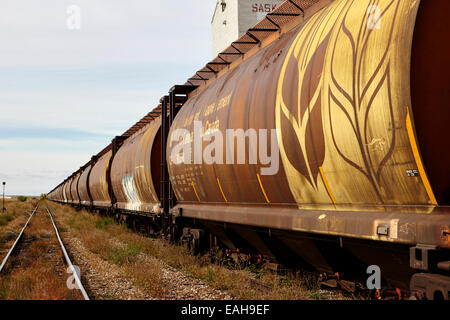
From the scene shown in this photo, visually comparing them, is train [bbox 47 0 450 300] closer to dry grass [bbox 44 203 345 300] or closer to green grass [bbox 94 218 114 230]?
dry grass [bbox 44 203 345 300]

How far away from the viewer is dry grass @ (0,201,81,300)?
7.57 metres

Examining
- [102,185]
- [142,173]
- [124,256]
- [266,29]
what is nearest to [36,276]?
[124,256]

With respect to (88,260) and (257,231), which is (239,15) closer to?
(88,260)

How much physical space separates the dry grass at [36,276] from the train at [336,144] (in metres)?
3.06

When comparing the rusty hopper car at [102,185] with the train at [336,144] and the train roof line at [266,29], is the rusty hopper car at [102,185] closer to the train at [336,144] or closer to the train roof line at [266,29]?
the train roof line at [266,29]

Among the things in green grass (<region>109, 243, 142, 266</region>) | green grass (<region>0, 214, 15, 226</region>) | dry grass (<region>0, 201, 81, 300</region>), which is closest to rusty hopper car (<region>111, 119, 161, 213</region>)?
green grass (<region>109, 243, 142, 266</region>)

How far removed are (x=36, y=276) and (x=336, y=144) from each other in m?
7.43

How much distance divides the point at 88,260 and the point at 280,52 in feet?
28.4

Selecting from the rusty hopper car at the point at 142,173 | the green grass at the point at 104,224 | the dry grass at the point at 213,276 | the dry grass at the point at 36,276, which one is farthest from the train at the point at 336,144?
the green grass at the point at 104,224

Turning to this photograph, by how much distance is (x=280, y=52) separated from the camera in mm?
6449

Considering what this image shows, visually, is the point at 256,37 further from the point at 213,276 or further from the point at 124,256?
the point at 124,256

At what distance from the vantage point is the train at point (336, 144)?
12.3ft

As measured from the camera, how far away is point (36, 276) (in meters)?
9.41
